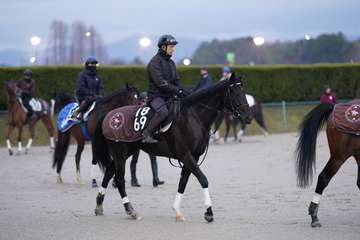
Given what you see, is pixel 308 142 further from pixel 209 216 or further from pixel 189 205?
pixel 189 205

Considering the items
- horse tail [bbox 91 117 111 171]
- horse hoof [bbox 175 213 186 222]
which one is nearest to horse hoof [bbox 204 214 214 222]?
horse hoof [bbox 175 213 186 222]

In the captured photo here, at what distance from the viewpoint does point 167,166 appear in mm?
20578

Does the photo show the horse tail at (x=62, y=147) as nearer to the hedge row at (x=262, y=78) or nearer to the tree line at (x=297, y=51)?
the hedge row at (x=262, y=78)

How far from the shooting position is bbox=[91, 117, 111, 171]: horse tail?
12.3 metres

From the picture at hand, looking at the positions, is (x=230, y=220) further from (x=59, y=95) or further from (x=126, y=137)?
(x=59, y=95)

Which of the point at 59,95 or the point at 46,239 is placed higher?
the point at 59,95

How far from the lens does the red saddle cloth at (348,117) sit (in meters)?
10.8

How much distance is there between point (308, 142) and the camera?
36.5 feet

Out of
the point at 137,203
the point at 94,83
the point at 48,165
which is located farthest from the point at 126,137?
the point at 48,165

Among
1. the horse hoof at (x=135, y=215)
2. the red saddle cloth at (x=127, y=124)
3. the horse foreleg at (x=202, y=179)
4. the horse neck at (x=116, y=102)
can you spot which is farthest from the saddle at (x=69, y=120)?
the horse foreleg at (x=202, y=179)

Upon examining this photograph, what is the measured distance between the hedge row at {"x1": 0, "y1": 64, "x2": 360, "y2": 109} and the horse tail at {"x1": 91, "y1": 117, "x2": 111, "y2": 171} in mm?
17813

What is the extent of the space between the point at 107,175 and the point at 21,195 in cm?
343

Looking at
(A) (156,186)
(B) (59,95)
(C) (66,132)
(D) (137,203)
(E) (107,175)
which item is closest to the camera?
(E) (107,175)

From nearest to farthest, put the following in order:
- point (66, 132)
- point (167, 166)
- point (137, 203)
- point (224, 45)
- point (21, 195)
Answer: point (137, 203) < point (21, 195) < point (66, 132) < point (167, 166) < point (224, 45)
